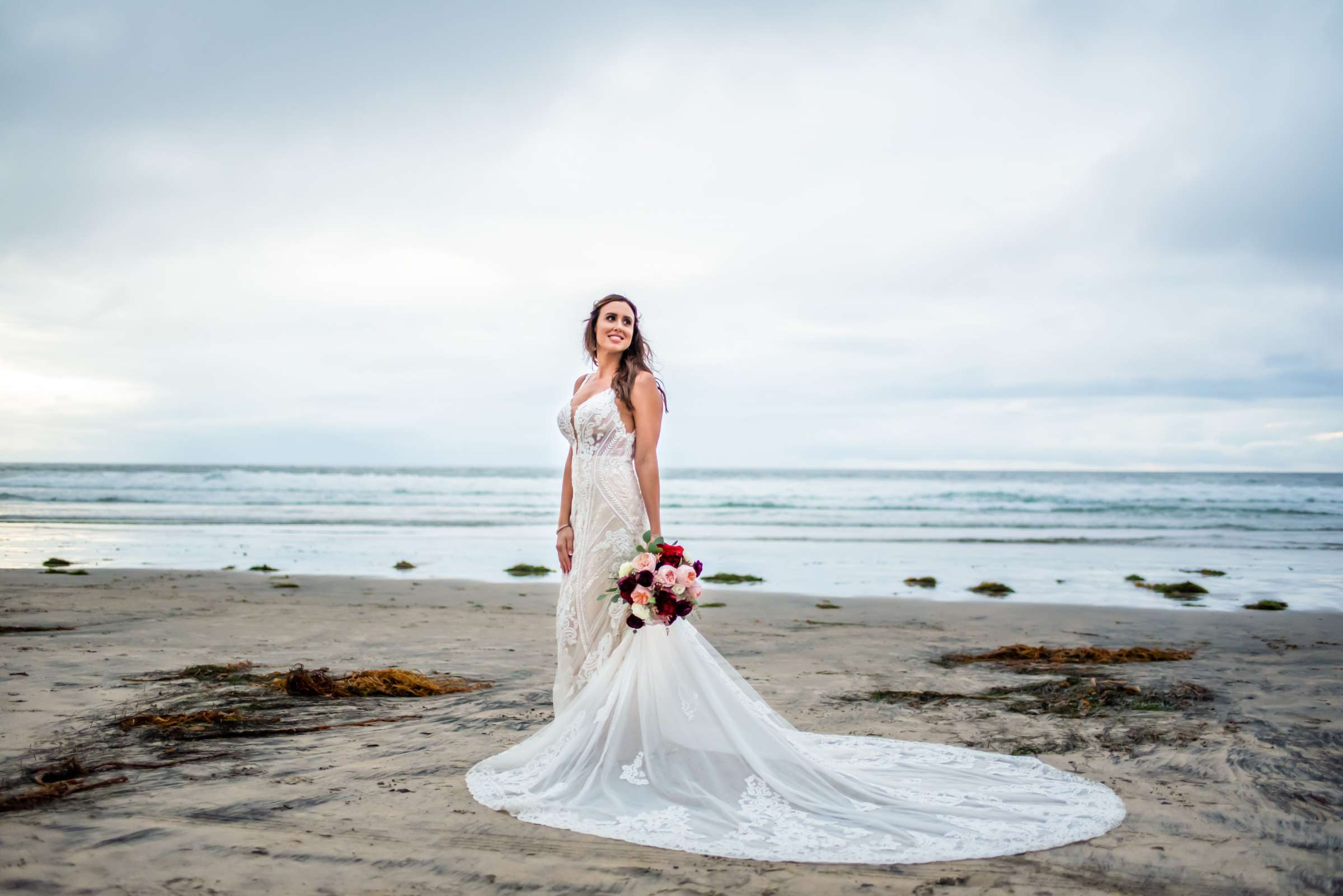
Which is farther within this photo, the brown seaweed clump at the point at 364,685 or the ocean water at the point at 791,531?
the ocean water at the point at 791,531

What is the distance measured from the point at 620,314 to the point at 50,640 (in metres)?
6.41

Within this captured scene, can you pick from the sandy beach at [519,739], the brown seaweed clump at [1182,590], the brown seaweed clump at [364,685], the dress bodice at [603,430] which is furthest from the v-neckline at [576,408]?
the brown seaweed clump at [1182,590]

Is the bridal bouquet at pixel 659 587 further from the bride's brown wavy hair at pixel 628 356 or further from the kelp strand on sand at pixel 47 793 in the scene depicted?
the kelp strand on sand at pixel 47 793

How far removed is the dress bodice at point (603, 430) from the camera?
4.45 meters

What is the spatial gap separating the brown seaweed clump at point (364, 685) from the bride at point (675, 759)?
2.00 m

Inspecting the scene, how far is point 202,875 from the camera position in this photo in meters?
3.07

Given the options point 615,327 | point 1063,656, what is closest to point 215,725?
point 615,327

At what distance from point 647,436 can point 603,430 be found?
9.3 inches

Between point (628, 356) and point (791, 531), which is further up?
point (628, 356)

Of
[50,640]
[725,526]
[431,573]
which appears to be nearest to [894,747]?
[50,640]

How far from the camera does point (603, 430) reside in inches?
176

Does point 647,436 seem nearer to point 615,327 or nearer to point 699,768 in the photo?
point 615,327

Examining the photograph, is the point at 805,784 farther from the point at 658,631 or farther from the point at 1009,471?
the point at 1009,471

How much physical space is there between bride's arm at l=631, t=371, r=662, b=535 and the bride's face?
206 mm
